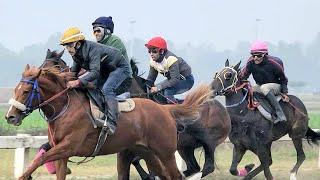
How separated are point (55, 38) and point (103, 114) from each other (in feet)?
413

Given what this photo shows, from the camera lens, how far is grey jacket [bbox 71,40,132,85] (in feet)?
33.4

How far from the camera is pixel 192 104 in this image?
1166cm

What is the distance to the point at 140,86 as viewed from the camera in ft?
40.6

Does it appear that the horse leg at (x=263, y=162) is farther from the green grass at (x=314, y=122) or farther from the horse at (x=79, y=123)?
the green grass at (x=314, y=122)

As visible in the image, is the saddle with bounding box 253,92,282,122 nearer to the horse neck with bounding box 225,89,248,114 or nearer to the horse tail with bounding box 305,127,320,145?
the horse neck with bounding box 225,89,248,114

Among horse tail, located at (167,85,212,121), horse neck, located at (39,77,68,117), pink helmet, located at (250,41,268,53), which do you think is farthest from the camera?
pink helmet, located at (250,41,268,53)

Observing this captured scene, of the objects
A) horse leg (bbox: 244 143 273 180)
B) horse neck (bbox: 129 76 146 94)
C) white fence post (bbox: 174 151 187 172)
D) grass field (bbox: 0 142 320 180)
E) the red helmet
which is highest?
the red helmet

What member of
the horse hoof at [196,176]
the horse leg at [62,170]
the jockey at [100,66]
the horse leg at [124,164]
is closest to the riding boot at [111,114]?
the jockey at [100,66]

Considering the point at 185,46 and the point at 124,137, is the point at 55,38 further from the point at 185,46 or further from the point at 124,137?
the point at 124,137

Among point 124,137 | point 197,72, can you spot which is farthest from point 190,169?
point 197,72

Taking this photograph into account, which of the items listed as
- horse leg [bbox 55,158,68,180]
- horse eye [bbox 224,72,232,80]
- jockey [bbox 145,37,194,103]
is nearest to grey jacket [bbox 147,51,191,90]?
jockey [bbox 145,37,194,103]

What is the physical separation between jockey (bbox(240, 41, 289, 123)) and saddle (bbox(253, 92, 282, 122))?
0.23 feet

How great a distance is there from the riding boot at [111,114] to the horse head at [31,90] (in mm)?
663

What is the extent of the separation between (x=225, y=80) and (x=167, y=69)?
1.31 metres
